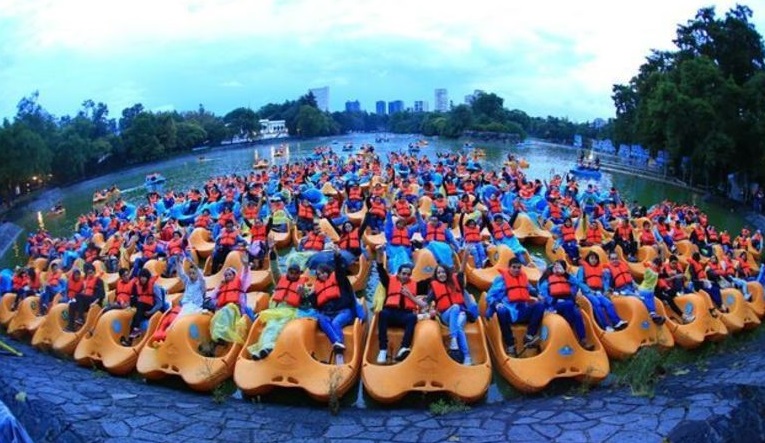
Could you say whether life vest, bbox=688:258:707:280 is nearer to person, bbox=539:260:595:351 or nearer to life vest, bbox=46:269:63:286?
person, bbox=539:260:595:351

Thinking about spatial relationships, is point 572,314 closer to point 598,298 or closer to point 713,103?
point 598,298

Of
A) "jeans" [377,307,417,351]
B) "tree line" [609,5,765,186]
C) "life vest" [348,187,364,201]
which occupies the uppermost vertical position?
"tree line" [609,5,765,186]

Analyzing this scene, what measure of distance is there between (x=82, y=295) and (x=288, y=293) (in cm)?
383

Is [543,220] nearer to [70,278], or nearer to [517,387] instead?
[517,387]

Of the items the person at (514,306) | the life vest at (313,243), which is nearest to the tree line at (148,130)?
the life vest at (313,243)

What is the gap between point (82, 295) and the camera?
961cm

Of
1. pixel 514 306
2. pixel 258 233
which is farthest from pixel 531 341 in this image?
pixel 258 233

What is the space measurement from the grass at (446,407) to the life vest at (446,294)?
1.26m

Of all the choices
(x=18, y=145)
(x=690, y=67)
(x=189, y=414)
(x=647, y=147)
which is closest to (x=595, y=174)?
(x=647, y=147)

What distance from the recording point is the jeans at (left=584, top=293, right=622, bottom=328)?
8309 mm

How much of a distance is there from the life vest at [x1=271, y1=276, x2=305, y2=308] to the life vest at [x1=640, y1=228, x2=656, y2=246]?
8409 mm

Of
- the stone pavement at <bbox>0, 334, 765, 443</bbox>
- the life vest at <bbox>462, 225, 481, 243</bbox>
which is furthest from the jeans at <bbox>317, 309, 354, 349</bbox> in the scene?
the life vest at <bbox>462, 225, 481, 243</bbox>

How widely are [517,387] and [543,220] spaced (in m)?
8.95

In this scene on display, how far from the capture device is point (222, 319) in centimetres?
799
